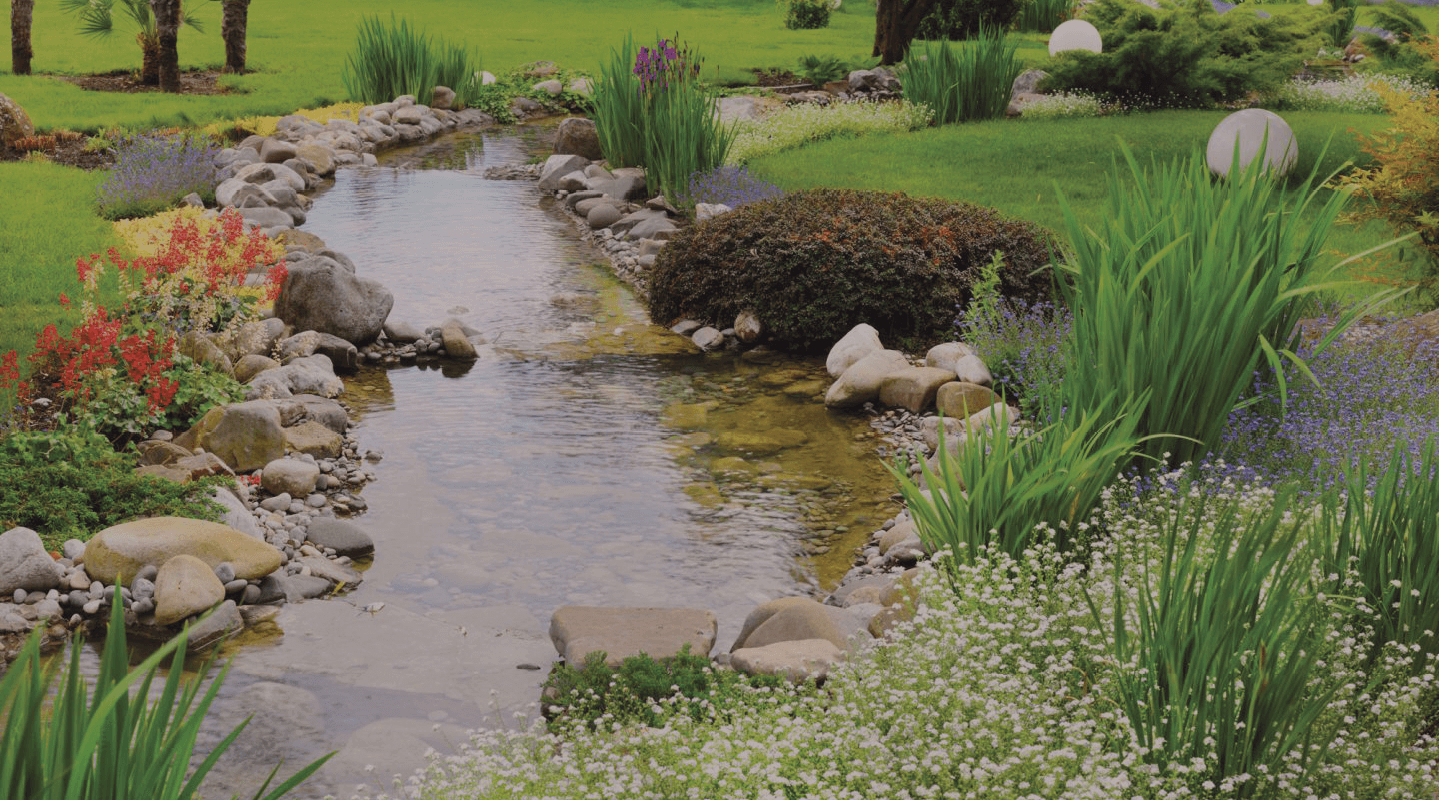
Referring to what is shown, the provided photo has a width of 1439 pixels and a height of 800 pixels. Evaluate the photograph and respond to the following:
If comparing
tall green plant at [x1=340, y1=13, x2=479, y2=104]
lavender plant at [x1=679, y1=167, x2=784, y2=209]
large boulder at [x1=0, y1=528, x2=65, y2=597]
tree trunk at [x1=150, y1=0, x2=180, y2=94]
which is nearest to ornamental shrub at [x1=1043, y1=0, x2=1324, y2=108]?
lavender plant at [x1=679, y1=167, x2=784, y2=209]

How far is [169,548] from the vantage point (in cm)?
561

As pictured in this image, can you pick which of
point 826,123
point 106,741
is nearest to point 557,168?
point 826,123

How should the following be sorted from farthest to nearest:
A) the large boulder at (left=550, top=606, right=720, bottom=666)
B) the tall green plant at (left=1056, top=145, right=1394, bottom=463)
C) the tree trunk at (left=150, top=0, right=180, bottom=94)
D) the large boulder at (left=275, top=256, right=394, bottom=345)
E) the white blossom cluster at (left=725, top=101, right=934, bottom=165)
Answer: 1. the tree trunk at (left=150, top=0, right=180, bottom=94)
2. the white blossom cluster at (left=725, top=101, right=934, bottom=165)
3. the large boulder at (left=275, top=256, right=394, bottom=345)
4. the tall green plant at (left=1056, top=145, right=1394, bottom=463)
5. the large boulder at (left=550, top=606, right=720, bottom=666)

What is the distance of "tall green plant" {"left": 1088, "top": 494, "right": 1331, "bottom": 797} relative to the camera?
10.9ft

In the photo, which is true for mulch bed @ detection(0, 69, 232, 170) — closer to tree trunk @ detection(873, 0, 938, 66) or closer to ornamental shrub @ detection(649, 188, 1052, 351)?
ornamental shrub @ detection(649, 188, 1052, 351)

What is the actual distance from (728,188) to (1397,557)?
896 cm

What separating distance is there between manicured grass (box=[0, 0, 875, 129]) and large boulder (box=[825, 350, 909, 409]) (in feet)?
34.6

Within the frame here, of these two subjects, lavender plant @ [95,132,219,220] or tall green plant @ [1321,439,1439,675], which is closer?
tall green plant @ [1321,439,1439,675]

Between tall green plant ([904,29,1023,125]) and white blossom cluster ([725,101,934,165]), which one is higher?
tall green plant ([904,29,1023,125])

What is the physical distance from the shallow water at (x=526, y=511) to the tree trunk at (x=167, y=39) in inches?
418

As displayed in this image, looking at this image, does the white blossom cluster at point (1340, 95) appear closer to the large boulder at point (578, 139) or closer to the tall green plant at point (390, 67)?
the large boulder at point (578, 139)

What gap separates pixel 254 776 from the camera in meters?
4.29

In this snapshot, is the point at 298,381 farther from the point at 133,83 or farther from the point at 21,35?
the point at 21,35

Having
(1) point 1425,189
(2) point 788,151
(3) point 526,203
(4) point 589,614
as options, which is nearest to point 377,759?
(4) point 589,614
